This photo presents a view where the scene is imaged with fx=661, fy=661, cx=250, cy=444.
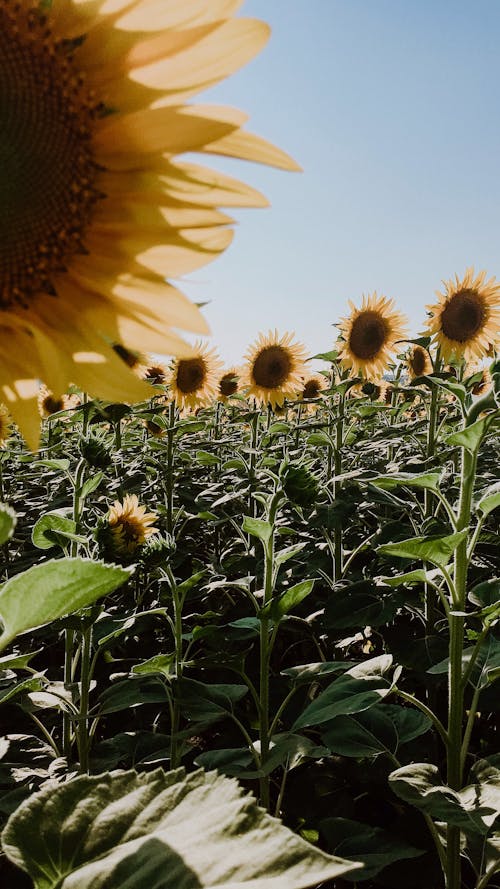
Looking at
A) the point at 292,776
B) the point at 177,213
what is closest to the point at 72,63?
the point at 177,213

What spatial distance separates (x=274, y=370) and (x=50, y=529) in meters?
4.57

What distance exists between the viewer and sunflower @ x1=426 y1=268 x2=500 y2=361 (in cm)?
485

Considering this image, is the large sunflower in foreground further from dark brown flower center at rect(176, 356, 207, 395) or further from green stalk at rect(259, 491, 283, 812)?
dark brown flower center at rect(176, 356, 207, 395)

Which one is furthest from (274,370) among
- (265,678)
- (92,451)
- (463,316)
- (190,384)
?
(265,678)

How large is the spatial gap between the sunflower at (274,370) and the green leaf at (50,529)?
448 centimetres

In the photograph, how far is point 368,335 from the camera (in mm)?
5766

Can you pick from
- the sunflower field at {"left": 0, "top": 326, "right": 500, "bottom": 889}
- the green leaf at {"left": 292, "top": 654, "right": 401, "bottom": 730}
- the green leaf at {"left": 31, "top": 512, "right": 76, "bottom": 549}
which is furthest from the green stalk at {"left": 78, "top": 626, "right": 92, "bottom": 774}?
the green leaf at {"left": 292, "top": 654, "right": 401, "bottom": 730}

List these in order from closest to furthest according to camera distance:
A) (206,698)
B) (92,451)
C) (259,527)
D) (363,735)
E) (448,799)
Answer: (448,799) → (363,735) → (259,527) → (206,698) → (92,451)

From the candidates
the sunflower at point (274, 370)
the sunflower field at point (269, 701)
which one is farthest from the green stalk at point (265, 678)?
the sunflower at point (274, 370)

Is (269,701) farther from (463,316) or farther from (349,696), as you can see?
(463,316)

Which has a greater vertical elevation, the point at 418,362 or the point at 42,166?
the point at 418,362

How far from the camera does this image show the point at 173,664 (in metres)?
2.40

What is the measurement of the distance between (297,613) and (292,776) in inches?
40.2

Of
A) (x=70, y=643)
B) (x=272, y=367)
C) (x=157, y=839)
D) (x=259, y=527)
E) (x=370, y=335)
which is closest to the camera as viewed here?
(x=157, y=839)
